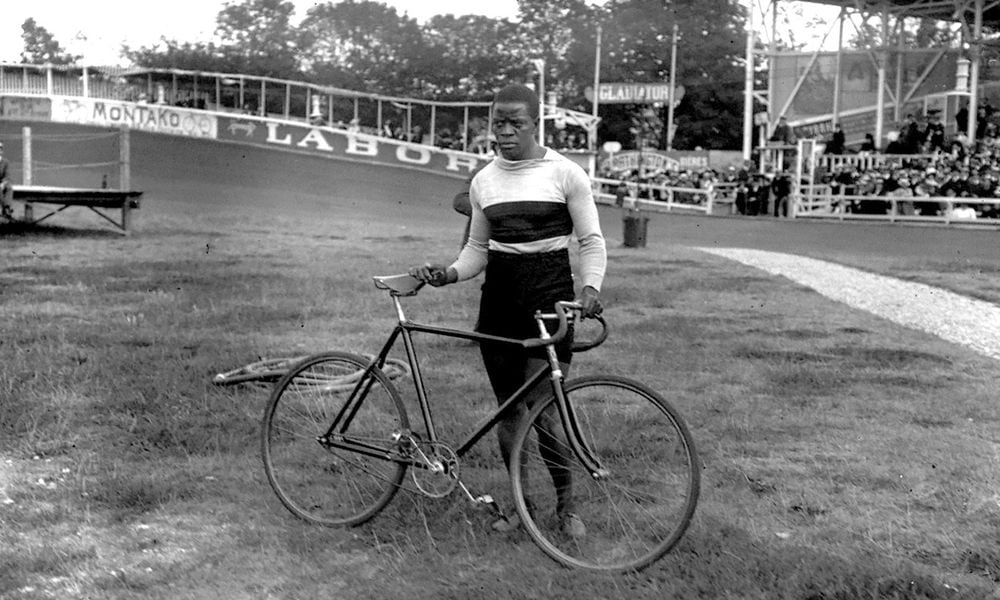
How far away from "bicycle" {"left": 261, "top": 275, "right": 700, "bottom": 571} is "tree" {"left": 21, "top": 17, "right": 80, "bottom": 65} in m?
37.6

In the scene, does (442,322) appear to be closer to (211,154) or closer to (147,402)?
(147,402)

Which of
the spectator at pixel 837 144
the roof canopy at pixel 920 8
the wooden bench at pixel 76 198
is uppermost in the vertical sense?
the roof canopy at pixel 920 8

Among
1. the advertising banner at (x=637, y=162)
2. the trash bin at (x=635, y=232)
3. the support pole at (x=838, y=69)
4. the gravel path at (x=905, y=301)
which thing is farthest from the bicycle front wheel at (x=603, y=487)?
the support pole at (x=838, y=69)

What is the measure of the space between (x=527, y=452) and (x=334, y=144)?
109 feet

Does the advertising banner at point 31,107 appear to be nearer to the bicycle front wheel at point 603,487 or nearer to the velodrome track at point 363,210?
the velodrome track at point 363,210

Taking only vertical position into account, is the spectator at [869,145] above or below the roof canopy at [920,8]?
below

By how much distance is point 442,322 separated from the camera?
1102 cm

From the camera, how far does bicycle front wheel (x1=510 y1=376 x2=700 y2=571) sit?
450 centimetres

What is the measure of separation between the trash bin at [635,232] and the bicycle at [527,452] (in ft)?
51.1

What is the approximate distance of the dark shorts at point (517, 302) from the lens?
493 cm

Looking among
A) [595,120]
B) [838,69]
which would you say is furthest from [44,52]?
[838,69]

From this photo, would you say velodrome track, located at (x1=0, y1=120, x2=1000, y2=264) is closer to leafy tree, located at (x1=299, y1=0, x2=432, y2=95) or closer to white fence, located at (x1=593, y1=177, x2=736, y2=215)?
white fence, located at (x1=593, y1=177, x2=736, y2=215)

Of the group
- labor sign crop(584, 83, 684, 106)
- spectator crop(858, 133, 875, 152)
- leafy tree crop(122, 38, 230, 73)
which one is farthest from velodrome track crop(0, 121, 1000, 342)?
labor sign crop(584, 83, 684, 106)

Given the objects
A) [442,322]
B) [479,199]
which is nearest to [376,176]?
[442,322]
